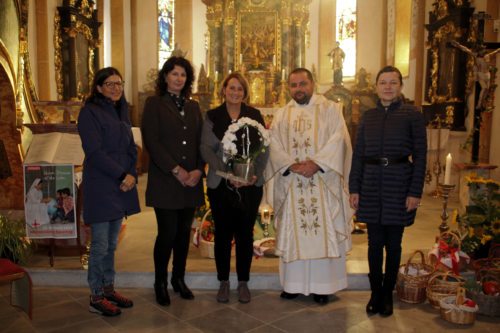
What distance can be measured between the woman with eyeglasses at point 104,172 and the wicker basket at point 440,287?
229 cm

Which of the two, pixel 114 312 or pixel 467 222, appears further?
pixel 467 222

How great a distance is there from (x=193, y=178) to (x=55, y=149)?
1.50 metres

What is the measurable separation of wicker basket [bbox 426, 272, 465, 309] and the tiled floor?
0.31 ft

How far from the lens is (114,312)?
3328mm

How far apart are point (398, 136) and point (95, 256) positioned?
7.36 feet

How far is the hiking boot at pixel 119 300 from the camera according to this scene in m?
3.49

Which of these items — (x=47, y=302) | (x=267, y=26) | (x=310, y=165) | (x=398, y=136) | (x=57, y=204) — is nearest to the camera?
(x=398, y=136)

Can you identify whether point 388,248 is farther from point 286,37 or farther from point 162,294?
point 286,37

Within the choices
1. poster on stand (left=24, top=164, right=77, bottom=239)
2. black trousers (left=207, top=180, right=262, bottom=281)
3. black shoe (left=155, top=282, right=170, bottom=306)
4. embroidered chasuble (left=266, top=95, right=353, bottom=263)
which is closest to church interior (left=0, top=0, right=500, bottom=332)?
black shoe (left=155, top=282, right=170, bottom=306)

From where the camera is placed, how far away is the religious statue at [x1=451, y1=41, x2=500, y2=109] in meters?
5.97

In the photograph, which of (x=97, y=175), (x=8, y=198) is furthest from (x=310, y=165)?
(x=8, y=198)

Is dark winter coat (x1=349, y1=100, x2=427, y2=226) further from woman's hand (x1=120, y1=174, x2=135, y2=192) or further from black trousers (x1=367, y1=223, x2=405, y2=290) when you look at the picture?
woman's hand (x1=120, y1=174, x2=135, y2=192)

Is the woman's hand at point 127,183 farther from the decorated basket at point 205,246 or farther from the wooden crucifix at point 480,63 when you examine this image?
the wooden crucifix at point 480,63

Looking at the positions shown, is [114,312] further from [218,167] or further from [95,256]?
[218,167]
